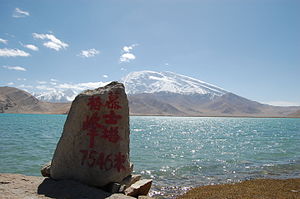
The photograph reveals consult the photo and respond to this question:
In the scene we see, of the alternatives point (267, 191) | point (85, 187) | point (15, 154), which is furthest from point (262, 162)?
point (15, 154)

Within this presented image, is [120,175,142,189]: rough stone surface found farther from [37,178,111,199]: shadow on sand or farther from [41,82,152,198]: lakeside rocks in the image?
[37,178,111,199]: shadow on sand

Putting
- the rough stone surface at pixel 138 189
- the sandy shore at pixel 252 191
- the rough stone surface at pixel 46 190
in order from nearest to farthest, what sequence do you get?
the rough stone surface at pixel 46 190 → the rough stone surface at pixel 138 189 → the sandy shore at pixel 252 191

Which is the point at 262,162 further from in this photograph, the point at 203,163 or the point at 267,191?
the point at 267,191

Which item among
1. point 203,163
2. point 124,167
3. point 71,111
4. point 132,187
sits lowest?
point 203,163

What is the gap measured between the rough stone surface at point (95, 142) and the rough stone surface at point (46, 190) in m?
0.55

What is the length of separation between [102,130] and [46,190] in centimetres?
268

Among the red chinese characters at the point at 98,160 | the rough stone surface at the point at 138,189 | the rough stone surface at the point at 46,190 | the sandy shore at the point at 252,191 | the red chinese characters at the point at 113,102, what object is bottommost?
the sandy shore at the point at 252,191

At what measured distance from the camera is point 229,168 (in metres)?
19.5

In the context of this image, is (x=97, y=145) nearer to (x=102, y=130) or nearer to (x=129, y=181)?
(x=102, y=130)

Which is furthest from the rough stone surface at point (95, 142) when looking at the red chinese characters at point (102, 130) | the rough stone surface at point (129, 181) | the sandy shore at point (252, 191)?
the sandy shore at point (252, 191)

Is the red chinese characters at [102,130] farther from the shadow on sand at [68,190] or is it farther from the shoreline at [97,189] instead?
the shoreline at [97,189]

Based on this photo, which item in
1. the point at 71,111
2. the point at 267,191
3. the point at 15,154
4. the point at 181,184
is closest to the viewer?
the point at 71,111

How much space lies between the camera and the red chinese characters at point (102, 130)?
8.72m

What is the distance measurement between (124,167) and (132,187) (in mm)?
824
